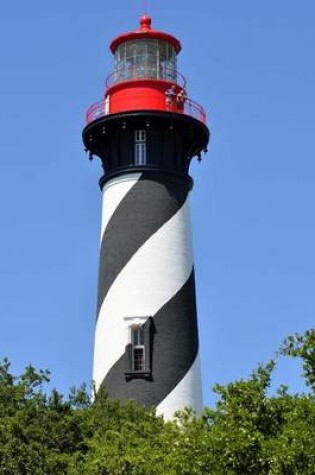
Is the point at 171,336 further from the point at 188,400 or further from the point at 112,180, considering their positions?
the point at 112,180

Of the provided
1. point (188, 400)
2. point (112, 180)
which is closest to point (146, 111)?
point (112, 180)

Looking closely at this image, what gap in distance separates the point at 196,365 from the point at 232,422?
15.2 m

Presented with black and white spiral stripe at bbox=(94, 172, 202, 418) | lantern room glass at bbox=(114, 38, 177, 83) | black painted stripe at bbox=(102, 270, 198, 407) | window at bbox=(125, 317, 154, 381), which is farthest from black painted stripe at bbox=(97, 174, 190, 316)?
lantern room glass at bbox=(114, 38, 177, 83)

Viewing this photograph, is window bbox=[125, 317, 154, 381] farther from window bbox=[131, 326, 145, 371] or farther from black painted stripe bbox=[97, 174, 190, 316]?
black painted stripe bbox=[97, 174, 190, 316]

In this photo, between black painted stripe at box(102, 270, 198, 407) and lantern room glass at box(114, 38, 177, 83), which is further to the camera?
lantern room glass at box(114, 38, 177, 83)

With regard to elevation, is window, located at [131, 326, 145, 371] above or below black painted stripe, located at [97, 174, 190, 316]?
below

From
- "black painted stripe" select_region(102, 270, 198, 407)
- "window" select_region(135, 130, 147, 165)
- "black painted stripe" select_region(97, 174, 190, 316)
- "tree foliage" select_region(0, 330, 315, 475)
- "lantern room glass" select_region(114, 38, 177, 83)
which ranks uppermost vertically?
"lantern room glass" select_region(114, 38, 177, 83)

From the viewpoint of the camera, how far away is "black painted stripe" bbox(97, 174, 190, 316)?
39188mm

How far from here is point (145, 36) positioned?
41.8 m

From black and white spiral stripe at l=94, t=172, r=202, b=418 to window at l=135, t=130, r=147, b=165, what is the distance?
20.6 inches

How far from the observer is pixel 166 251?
39125mm

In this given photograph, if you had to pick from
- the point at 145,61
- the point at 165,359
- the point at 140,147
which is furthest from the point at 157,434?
the point at 145,61

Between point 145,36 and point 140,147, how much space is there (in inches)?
166

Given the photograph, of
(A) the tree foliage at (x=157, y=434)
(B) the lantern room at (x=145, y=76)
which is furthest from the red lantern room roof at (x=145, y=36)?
(A) the tree foliage at (x=157, y=434)
